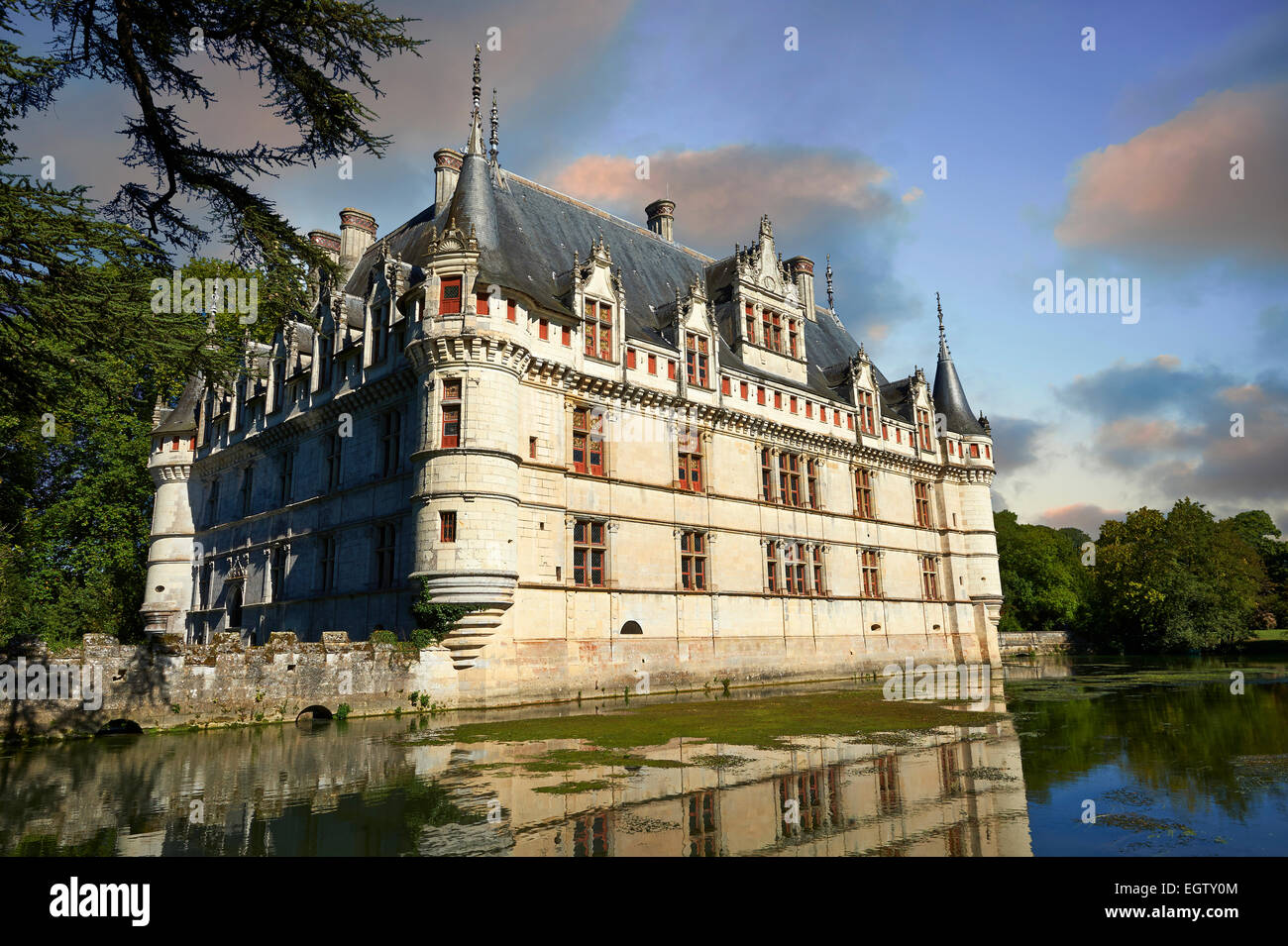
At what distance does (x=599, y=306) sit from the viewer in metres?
24.7

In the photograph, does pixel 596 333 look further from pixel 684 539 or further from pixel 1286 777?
pixel 1286 777

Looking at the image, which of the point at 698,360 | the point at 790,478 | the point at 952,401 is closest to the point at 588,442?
the point at 698,360

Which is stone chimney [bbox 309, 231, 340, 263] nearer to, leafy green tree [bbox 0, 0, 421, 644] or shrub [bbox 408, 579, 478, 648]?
shrub [bbox 408, 579, 478, 648]

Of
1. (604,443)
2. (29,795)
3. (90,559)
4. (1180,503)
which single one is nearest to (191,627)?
(90,559)

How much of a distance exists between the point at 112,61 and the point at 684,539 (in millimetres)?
19640

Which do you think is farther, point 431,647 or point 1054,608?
point 1054,608

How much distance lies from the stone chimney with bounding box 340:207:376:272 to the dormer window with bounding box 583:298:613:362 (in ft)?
43.2

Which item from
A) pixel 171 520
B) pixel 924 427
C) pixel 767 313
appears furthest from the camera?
pixel 924 427

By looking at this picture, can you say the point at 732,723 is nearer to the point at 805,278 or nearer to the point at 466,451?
the point at 466,451

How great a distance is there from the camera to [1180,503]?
155ft

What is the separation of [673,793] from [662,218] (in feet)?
103
